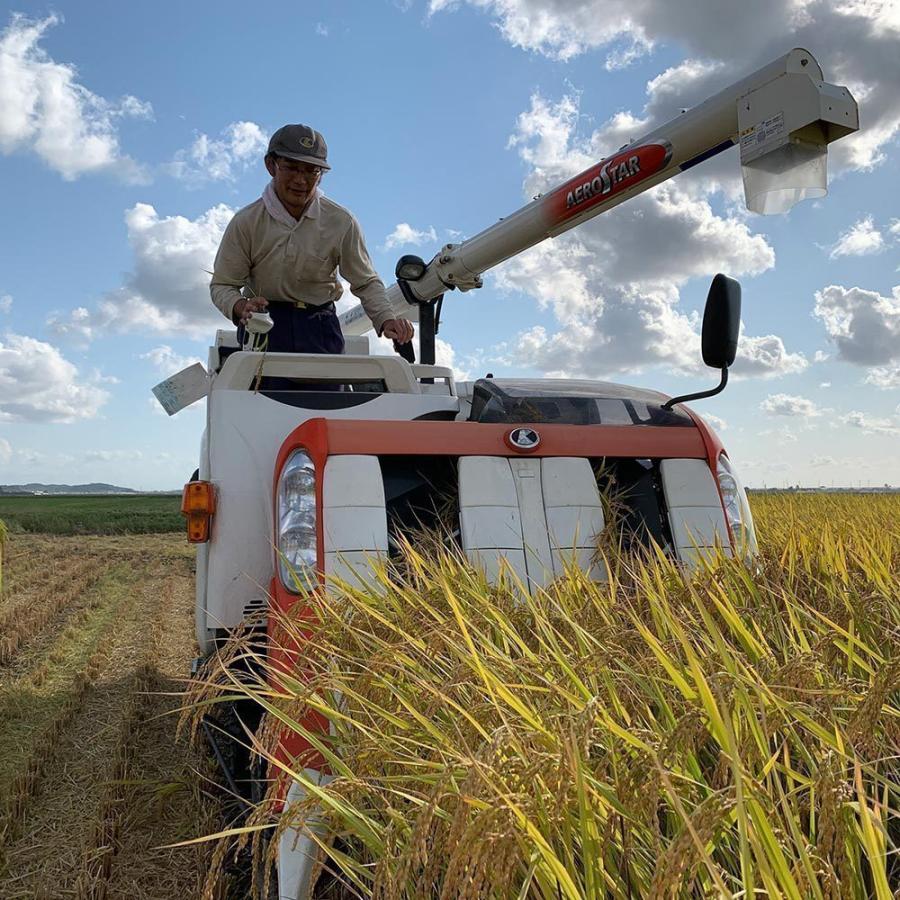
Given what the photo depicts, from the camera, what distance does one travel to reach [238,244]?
13.5ft

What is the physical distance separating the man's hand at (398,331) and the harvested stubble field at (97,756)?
6.44 feet

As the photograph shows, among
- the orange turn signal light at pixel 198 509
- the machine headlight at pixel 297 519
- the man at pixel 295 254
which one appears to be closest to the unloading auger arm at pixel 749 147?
the man at pixel 295 254

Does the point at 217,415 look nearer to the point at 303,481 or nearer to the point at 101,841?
the point at 303,481

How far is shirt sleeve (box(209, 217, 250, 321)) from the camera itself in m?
4.06

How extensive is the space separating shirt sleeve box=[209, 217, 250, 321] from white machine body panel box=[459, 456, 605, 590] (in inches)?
69.7

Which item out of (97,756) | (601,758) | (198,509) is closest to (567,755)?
(601,758)

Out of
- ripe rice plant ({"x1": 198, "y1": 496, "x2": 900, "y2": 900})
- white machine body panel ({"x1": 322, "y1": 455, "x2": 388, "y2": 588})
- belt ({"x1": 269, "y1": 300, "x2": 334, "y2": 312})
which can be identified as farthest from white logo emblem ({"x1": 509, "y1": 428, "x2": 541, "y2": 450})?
belt ({"x1": 269, "y1": 300, "x2": 334, "y2": 312})

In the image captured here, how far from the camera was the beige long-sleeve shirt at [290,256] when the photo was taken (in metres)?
4.10

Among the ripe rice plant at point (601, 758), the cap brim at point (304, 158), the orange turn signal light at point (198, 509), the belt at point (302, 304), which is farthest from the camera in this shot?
the belt at point (302, 304)

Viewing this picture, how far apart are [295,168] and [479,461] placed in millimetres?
1957

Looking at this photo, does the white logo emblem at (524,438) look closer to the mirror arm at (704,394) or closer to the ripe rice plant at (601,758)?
the mirror arm at (704,394)

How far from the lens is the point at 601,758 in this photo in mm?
1277

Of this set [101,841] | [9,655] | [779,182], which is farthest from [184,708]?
[9,655]

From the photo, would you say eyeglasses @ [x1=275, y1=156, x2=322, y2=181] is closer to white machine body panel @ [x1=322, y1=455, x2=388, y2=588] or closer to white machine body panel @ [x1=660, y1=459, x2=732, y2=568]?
white machine body panel @ [x1=322, y1=455, x2=388, y2=588]
